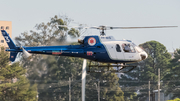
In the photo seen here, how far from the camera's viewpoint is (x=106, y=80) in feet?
195

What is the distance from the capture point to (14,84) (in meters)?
49.9

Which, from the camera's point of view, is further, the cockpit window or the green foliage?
the green foliage

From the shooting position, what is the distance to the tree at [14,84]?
49250 mm

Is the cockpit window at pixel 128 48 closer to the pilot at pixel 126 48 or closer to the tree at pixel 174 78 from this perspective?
the pilot at pixel 126 48

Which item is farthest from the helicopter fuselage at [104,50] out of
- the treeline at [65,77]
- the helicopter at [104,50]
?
the treeline at [65,77]

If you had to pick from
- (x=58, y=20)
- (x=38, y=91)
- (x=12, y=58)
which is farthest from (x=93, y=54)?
(x=58, y=20)

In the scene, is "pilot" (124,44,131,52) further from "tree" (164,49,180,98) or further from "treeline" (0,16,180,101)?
"tree" (164,49,180,98)

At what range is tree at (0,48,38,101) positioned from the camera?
49250 mm

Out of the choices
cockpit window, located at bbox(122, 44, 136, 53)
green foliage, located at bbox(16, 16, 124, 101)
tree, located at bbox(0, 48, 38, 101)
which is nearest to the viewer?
cockpit window, located at bbox(122, 44, 136, 53)

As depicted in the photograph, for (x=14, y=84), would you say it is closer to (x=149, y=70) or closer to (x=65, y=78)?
(x=65, y=78)

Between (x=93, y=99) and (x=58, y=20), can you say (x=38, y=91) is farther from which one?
(x=58, y=20)

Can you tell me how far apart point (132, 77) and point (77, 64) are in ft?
38.0

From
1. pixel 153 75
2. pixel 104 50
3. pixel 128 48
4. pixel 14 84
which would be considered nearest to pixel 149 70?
A: pixel 153 75

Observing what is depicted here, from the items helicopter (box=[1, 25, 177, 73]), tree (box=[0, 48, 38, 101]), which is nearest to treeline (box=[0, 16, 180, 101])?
tree (box=[0, 48, 38, 101])
